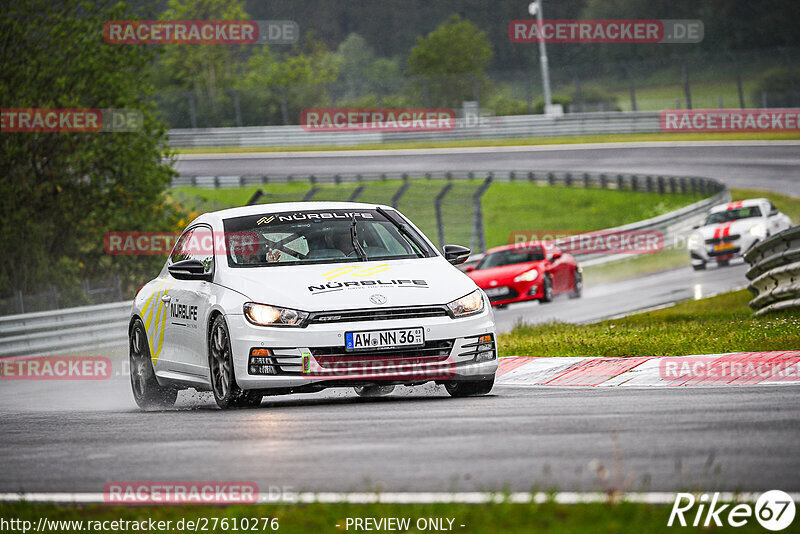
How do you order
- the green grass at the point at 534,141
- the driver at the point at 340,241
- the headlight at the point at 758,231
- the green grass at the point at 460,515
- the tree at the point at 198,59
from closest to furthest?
the green grass at the point at 460,515, the driver at the point at 340,241, the headlight at the point at 758,231, the green grass at the point at 534,141, the tree at the point at 198,59

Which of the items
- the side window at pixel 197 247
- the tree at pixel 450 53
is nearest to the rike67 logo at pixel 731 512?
the side window at pixel 197 247

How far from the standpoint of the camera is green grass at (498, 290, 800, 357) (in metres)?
12.1

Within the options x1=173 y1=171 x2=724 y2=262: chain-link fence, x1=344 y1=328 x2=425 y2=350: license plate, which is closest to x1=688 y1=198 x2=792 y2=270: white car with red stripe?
x1=173 y1=171 x2=724 y2=262: chain-link fence

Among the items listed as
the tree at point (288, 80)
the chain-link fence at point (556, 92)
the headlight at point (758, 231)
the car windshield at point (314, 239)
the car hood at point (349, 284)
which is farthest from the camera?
the tree at point (288, 80)

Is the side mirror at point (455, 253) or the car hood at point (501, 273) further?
the car hood at point (501, 273)

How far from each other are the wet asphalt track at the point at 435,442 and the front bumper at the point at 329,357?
224 millimetres

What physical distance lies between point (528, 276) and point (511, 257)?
859 millimetres

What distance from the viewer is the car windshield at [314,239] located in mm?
10250

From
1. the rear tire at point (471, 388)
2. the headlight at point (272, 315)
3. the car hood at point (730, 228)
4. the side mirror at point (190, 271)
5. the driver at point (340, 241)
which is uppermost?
the driver at point (340, 241)

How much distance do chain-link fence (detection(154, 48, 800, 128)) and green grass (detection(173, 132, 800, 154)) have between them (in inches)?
64.1

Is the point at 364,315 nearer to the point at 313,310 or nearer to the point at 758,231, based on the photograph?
the point at 313,310

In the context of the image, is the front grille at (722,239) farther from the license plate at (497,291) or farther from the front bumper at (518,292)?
the license plate at (497,291)

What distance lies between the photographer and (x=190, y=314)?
10.3m

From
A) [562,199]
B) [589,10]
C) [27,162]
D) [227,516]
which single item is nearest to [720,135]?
[562,199]
